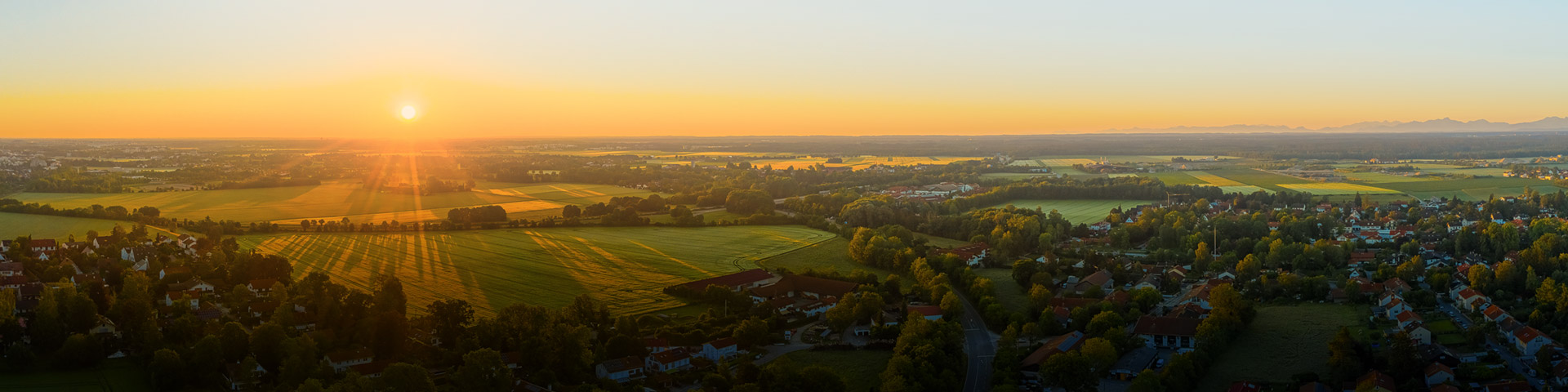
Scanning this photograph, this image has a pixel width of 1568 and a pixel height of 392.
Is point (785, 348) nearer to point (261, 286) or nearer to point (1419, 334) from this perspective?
point (1419, 334)

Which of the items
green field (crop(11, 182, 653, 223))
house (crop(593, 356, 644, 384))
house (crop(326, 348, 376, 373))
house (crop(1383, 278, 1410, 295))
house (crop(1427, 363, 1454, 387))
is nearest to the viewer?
house (crop(1427, 363, 1454, 387))

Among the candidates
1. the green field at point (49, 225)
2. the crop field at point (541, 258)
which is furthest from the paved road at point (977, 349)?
the green field at point (49, 225)

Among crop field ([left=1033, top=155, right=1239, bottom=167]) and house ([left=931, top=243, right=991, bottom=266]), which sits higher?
house ([left=931, top=243, right=991, bottom=266])

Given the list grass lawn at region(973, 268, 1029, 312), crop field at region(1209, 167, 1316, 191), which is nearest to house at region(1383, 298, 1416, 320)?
grass lawn at region(973, 268, 1029, 312)

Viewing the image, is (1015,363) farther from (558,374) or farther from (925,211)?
(925,211)

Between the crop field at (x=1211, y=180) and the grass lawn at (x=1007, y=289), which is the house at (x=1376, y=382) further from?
the crop field at (x=1211, y=180)

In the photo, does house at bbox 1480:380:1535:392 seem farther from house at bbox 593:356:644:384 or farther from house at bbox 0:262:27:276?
house at bbox 0:262:27:276
